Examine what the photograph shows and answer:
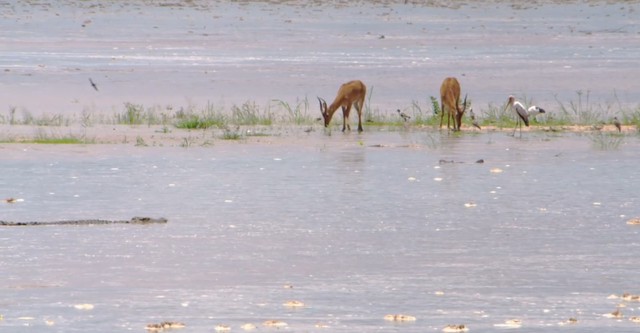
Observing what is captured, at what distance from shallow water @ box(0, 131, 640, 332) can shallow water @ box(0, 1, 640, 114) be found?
23.8 feet

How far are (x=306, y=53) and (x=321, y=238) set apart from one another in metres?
26.3

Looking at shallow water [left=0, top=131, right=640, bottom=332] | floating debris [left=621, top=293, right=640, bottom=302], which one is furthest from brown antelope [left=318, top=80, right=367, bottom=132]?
floating debris [left=621, top=293, right=640, bottom=302]

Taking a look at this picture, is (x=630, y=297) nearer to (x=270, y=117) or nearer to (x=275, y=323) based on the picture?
(x=275, y=323)

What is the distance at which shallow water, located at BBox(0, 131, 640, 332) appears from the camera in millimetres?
8602

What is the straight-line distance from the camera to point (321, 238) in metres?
11.2

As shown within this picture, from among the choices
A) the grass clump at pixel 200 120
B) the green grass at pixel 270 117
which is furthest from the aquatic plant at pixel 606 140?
the grass clump at pixel 200 120

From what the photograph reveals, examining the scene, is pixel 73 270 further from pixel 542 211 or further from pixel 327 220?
pixel 542 211

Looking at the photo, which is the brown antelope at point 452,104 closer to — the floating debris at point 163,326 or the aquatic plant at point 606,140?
the aquatic plant at point 606,140

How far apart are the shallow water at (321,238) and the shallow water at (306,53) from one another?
286 inches

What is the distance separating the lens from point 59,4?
59.8m

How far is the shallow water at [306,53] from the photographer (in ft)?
85.8

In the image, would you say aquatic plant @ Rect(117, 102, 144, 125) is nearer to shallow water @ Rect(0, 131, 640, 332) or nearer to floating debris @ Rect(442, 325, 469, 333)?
shallow water @ Rect(0, 131, 640, 332)

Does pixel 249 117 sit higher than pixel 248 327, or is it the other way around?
pixel 249 117

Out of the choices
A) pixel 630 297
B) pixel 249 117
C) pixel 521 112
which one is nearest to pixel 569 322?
pixel 630 297
